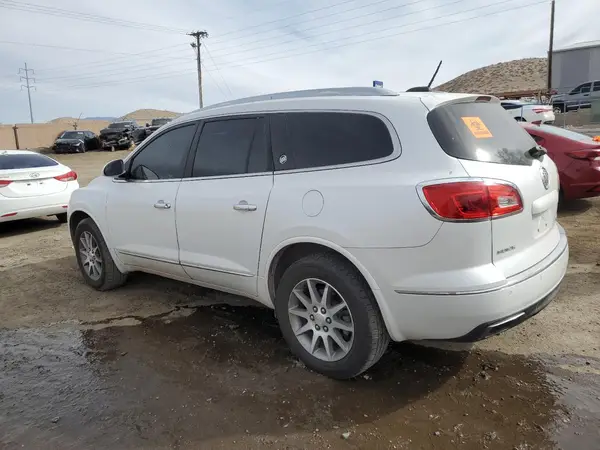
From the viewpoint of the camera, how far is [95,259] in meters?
5.15

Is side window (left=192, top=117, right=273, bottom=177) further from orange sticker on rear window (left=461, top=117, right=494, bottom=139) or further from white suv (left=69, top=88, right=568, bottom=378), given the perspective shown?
orange sticker on rear window (left=461, top=117, right=494, bottom=139)

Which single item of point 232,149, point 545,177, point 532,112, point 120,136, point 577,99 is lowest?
point 545,177

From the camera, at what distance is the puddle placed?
8.75 feet

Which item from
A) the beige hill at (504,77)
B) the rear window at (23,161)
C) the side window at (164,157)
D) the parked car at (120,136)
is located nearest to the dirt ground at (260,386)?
the side window at (164,157)

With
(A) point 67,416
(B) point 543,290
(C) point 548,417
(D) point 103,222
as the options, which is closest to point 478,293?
(B) point 543,290

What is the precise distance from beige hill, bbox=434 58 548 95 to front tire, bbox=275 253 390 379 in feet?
228

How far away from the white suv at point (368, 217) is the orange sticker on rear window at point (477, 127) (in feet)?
0.04

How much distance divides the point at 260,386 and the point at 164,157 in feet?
7.16

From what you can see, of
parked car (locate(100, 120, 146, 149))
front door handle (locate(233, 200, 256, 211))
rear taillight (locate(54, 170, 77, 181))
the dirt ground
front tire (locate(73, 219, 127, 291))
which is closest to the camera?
the dirt ground

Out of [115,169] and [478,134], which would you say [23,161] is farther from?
[478,134]

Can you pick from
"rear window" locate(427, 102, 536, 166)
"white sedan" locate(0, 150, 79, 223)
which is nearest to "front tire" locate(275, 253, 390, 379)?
"rear window" locate(427, 102, 536, 166)

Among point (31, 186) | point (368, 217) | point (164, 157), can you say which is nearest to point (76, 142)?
point (31, 186)

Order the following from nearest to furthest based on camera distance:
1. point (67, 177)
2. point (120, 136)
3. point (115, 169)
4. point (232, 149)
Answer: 1. point (232, 149)
2. point (115, 169)
3. point (67, 177)
4. point (120, 136)

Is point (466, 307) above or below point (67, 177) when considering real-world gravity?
below
